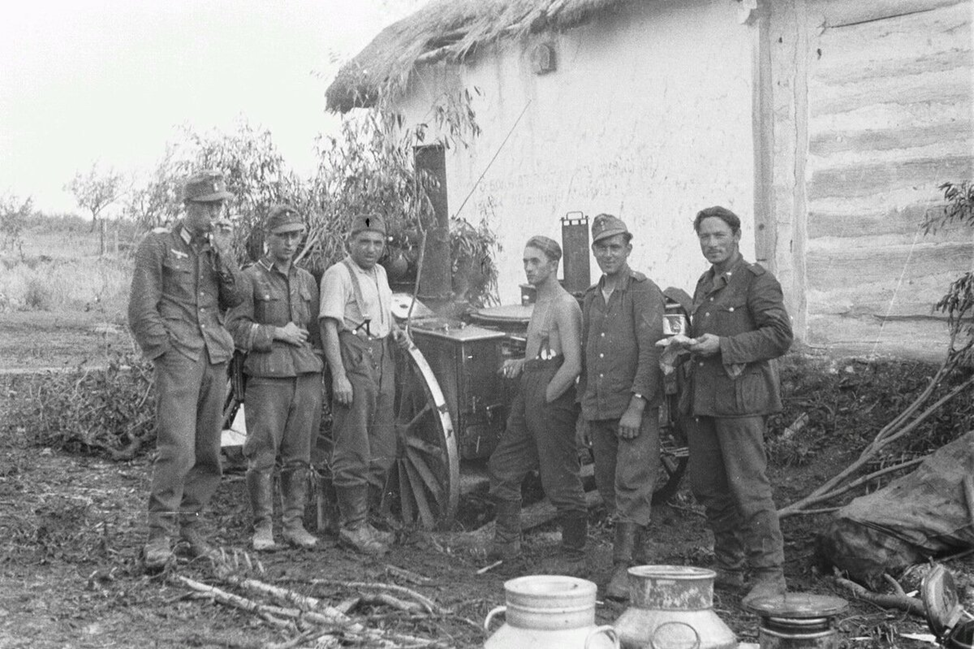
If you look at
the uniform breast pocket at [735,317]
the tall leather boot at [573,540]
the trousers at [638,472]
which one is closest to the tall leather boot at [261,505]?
the tall leather boot at [573,540]

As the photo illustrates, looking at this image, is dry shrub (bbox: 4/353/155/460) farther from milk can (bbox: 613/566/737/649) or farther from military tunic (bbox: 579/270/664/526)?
milk can (bbox: 613/566/737/649)

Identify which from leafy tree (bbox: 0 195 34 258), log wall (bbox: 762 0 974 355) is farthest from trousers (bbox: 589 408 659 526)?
leafy tree (bbox: 0 195 34 258)

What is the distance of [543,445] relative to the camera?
5891mm

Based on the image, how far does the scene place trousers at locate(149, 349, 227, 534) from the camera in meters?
5.47

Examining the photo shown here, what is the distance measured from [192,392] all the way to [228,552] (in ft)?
3.08

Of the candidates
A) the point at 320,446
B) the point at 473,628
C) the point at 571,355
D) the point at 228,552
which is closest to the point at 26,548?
the point at 228,552

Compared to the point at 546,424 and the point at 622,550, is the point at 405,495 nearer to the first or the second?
the point at 546,424

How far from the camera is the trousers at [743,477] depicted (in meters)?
5.26

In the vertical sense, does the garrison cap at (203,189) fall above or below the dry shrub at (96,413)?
above

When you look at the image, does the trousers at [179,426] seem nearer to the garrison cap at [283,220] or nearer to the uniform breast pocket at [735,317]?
the garrison cap at [283,220]

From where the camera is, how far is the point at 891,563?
17.9 ft

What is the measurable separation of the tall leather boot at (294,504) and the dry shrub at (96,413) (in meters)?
3.06

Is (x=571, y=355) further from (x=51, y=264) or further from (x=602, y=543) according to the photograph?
(x=51, y=264)

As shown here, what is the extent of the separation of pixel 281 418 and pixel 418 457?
0.98 metres
